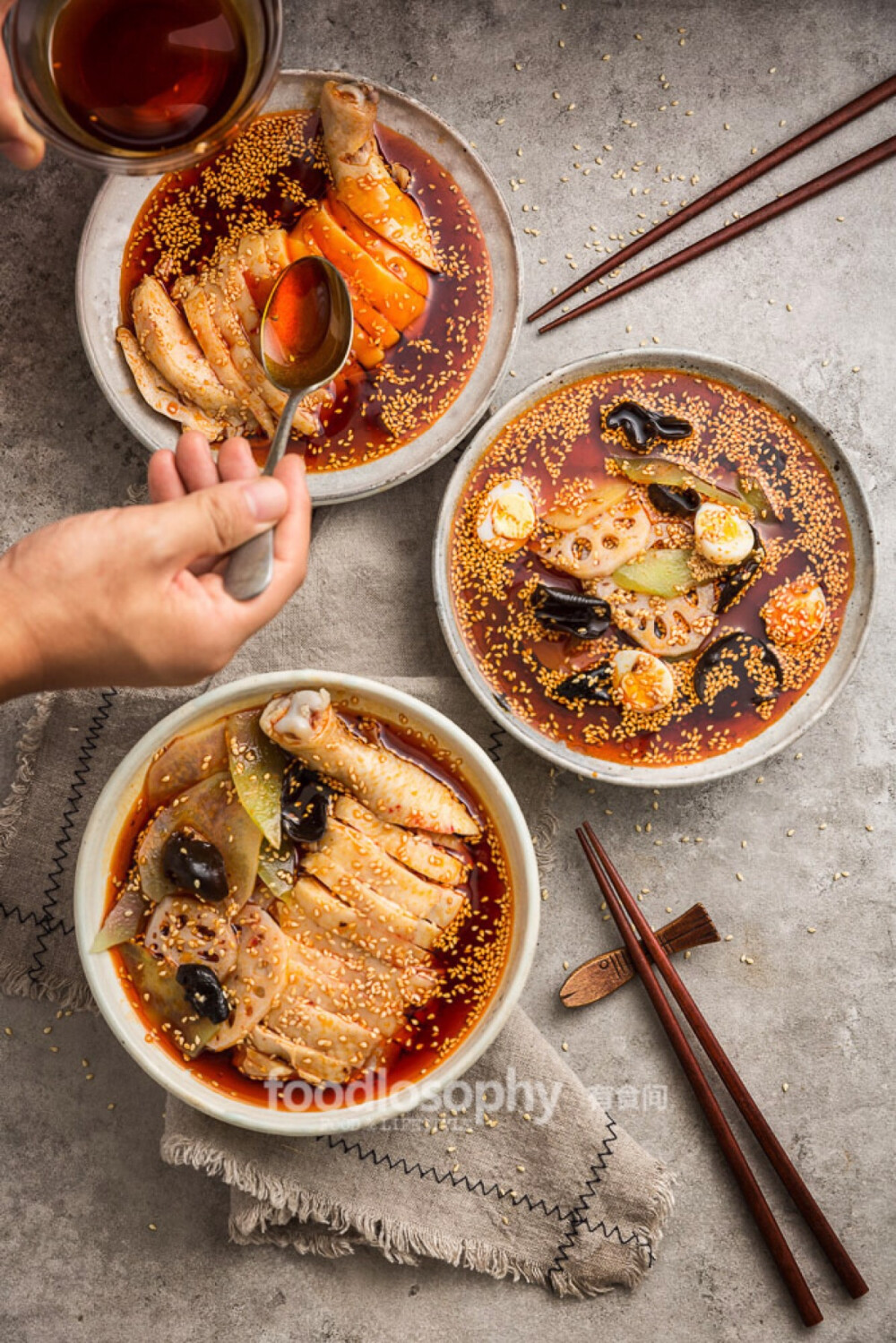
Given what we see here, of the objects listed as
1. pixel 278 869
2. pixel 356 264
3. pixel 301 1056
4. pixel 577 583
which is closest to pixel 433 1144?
pixel 301 1056

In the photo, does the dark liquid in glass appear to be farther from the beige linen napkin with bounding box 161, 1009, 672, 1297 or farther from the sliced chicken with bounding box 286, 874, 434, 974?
the beige linen napkin with bounding box 161, 1009, 672, 1297

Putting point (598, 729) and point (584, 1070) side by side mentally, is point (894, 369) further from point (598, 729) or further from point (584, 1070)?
point (584, 1070)

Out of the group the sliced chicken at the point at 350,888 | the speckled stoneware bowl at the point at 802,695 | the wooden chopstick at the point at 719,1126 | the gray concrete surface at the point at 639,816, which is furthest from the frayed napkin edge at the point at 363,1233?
the speckled stoneware bowl at the point at 802,695

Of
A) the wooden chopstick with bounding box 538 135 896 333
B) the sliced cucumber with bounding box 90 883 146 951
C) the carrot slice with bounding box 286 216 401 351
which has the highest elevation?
the wooden chopstick with bounding box 538 135 896 333

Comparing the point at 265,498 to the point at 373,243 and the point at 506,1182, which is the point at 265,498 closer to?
the point at 373,243

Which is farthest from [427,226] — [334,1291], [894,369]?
[334,1291]

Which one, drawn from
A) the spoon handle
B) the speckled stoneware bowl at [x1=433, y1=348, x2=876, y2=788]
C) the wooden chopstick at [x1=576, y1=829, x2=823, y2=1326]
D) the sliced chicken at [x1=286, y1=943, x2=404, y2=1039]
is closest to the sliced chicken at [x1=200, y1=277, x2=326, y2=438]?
the speckled stoneware bowl at [x1=433, y1=348, x2=876, y2=788]
